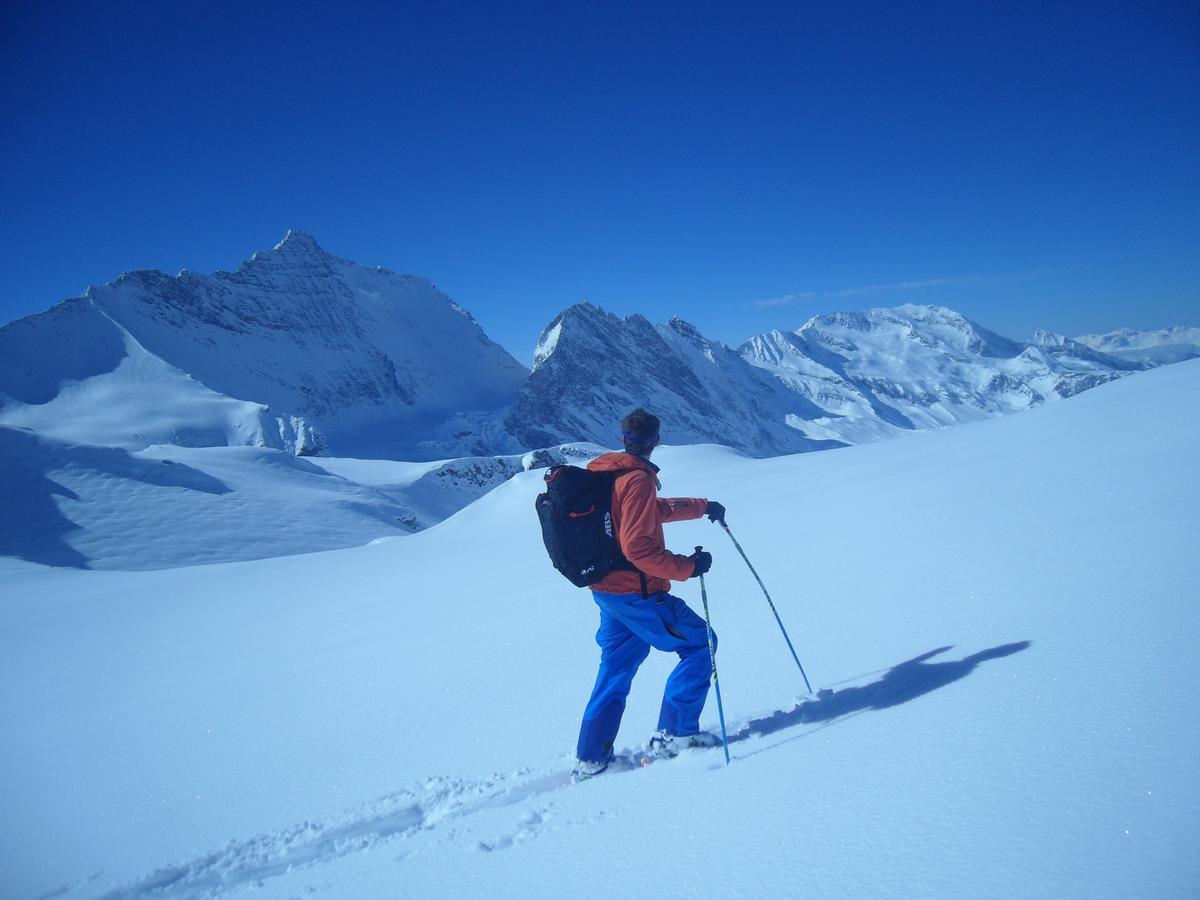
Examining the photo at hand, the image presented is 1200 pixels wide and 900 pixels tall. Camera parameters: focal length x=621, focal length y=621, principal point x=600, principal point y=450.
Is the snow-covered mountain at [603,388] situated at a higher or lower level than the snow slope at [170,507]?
higher

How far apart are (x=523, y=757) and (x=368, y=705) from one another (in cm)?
165

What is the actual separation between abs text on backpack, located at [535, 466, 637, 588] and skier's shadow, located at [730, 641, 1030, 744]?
118cm

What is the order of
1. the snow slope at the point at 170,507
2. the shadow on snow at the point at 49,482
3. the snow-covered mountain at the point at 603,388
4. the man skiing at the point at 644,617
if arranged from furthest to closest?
the snow-covered mountain at the point at 603,388 < the snow slope at the point at 170,507 < the shadow on snow at the point at 49,482 < the man skiing at the point at 644,617

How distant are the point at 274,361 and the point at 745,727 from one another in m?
131

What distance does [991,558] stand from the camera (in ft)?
15.0

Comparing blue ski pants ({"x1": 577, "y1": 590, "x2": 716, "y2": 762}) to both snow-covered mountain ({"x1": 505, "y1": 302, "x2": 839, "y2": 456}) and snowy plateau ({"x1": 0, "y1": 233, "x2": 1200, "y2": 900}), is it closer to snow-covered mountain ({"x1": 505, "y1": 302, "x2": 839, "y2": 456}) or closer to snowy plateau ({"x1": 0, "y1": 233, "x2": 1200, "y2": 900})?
snowy plateau ({"x1": 0, "y1": 233, "x2": 1200, "y2": 900})

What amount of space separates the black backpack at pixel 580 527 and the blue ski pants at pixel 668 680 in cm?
17

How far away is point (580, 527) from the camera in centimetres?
324

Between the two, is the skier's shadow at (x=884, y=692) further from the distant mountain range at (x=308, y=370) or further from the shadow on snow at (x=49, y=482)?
the distant mountain range at (x=308, y=370)

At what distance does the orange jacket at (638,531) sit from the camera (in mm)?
3178

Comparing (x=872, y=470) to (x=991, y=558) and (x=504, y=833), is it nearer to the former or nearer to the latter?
(x=991, y=558)

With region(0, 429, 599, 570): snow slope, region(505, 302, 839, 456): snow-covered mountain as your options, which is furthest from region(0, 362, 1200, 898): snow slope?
region(505, 302, 839, 456): snow-covered mountain

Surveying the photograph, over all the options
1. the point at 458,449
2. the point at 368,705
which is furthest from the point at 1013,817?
the point at 458,449

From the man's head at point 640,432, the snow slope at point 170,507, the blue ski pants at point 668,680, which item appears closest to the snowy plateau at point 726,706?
the blue ski pants at point 668,680
